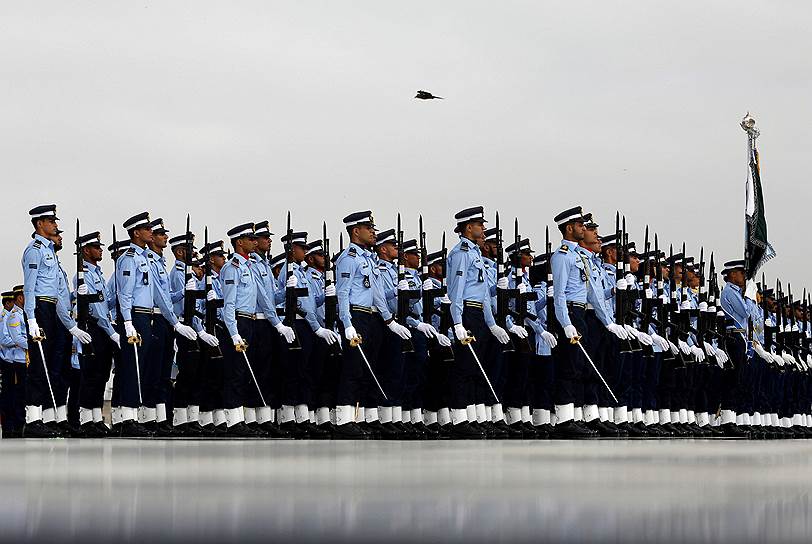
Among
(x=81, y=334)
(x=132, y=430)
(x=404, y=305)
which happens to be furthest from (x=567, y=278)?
(x=81, y=334)

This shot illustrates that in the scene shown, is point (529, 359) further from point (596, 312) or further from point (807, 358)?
point (807, 358)

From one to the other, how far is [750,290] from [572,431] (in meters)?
7.16

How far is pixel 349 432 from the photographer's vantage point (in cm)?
1389

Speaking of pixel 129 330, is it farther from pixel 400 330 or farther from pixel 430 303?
pixel 430 303

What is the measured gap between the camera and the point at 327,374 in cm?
1545

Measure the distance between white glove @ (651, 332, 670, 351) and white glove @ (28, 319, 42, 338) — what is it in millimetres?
6945

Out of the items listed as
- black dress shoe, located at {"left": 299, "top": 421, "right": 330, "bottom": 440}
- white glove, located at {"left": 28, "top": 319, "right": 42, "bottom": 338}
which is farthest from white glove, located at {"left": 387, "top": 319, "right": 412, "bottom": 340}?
white glove, located at {"left": 28, "top": 319, "right": 42, "bottom": 338}

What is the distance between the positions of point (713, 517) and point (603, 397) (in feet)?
34.2

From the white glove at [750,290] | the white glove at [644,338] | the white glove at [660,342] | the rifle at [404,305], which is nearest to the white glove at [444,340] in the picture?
the rifle at [404,305]

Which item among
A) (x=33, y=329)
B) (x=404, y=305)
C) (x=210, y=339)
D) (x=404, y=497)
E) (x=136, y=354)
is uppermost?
(x=404, y=305)

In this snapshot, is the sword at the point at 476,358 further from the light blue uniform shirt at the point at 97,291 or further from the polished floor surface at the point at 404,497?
the polished floor surface at the point at 404,497

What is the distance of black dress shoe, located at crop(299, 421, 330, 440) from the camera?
14.5 m

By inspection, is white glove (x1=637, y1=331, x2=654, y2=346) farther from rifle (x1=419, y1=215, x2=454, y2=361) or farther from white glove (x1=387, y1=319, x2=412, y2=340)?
white glove (x1=387, y1=319, x2=412, y2=340)

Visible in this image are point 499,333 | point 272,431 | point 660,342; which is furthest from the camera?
point 660,342
